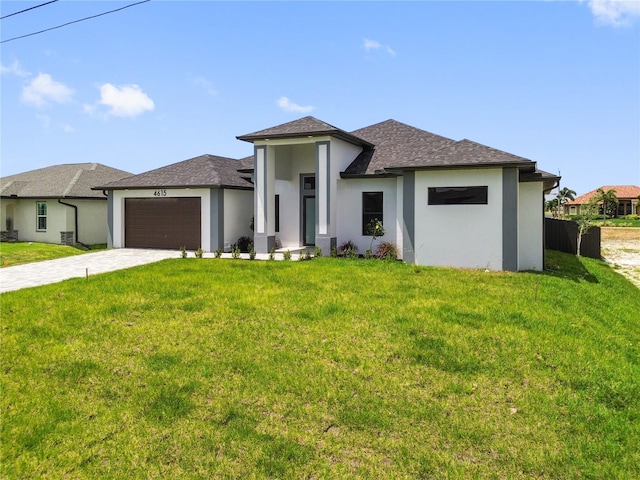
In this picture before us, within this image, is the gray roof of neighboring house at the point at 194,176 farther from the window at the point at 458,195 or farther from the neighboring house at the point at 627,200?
the neighboring house at the point at 627,200

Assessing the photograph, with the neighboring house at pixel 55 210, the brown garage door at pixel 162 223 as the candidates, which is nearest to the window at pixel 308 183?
the brown garage door at pixel 162 223

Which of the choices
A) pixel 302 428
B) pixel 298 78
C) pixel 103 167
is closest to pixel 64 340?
pixel 302 428

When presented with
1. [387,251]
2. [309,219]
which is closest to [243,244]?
[309,219]

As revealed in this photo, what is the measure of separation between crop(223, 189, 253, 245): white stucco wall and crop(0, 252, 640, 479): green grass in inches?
356

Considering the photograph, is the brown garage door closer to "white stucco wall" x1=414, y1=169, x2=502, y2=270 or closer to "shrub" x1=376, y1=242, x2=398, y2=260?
"shrub" x1=376, y1=242, x2=398, y2=260

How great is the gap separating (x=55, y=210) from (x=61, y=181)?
2.76 meters

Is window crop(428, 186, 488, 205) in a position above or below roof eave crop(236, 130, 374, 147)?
below

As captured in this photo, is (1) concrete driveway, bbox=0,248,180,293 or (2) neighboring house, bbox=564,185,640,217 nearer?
(1) concrete driveway, bbox=0,248,180,293

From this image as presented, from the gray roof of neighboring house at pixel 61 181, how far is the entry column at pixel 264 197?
40.5ft

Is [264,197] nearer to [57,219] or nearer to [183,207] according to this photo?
[183,207]

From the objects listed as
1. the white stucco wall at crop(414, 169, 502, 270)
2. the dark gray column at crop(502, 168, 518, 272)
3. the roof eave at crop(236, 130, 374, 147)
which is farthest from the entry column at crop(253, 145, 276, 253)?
the dark gray column at crop(502, 168, 518, 272)

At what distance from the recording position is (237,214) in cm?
1964

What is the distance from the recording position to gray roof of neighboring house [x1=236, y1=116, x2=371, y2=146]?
16312 mm

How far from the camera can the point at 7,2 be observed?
10492mm
